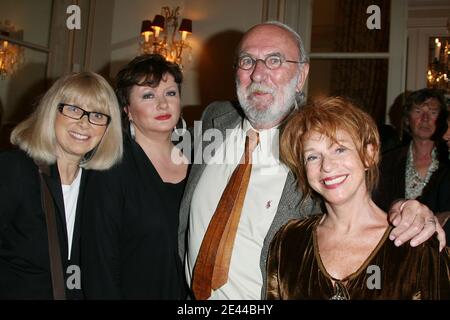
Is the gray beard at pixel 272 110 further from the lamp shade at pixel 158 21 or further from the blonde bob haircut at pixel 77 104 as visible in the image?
the lamp shade at pixel 158 21

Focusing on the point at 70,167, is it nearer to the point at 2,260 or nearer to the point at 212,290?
the point at 2,260

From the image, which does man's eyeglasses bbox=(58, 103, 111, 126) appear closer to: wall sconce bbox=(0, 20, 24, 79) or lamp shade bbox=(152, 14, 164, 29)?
wall sconce bbox=(0, 20, 24, 79)

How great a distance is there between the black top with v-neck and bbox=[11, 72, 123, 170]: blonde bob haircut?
74 millimetres

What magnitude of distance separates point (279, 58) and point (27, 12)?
356 cm

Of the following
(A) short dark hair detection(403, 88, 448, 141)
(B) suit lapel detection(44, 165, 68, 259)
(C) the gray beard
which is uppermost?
(A) short dark hair detection(403, 88, 448, 141)

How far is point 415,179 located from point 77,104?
2.16 meters

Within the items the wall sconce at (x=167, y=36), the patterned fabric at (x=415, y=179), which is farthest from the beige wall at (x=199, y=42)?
the patterned fabric at (x=415, y=179)

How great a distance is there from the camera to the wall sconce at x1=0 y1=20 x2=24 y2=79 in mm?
4016

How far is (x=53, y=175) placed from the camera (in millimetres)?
1641

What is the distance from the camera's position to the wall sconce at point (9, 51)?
4.02 metres

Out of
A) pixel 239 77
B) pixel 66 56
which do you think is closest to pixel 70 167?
pixel 239 77

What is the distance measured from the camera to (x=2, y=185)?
4.97ft

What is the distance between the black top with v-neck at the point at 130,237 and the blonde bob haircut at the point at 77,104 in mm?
74

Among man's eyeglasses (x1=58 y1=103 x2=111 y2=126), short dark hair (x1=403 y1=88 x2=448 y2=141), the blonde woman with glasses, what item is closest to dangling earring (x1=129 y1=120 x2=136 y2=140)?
the blonde woman with glasses
